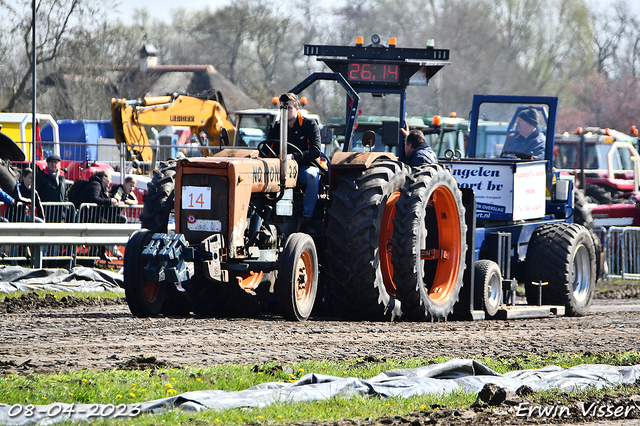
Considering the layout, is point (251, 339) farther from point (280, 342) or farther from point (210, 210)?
point (210, 210)

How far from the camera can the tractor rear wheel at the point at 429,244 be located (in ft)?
28.4

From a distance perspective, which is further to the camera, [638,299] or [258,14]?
[258,14]

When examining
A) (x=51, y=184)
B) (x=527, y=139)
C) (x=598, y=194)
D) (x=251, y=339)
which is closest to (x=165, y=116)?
(x=51, y=184)

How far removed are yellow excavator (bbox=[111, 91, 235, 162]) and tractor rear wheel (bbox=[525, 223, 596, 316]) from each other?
36.1 ft

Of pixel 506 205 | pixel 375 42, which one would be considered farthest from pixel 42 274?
pixel 506 205

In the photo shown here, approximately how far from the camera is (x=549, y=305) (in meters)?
11.0

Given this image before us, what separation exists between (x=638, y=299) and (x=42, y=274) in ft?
30.1

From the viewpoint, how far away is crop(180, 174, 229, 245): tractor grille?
7.96 m

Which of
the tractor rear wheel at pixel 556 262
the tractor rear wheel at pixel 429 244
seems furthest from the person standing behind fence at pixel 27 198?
the tractor rear wheel at pixel 556 262

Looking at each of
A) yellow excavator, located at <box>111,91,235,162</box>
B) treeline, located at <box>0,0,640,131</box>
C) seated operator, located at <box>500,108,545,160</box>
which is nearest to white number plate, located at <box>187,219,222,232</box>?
seated operator, located at <box>500,108,545,160</box>

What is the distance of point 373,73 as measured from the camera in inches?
409

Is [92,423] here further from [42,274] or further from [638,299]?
[638,299]

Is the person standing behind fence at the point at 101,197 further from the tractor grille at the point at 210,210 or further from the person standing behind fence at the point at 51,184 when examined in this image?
the tractor grille at the point at 210,210

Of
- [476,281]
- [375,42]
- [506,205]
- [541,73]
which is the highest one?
[541,73]
